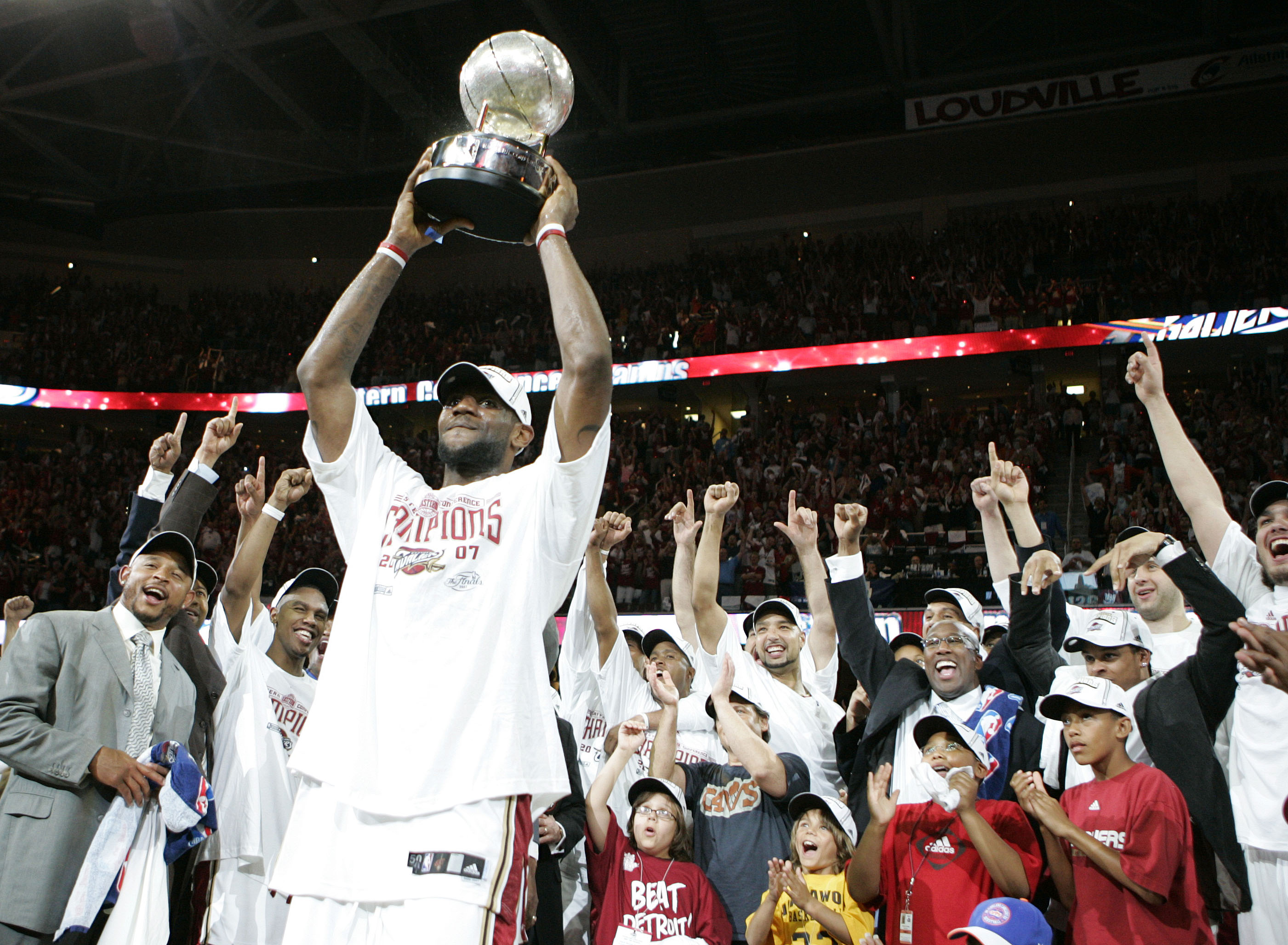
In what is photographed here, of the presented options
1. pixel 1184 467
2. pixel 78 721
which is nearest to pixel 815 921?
pixel 1184 467

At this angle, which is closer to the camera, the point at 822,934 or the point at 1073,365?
the point at 822,934

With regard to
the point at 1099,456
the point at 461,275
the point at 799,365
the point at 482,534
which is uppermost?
the point at 461,275

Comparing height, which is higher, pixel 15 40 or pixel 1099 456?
pixel 15 40

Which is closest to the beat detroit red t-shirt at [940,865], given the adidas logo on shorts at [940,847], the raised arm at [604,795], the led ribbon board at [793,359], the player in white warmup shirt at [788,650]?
the adidas logo on shorts at [940,847]

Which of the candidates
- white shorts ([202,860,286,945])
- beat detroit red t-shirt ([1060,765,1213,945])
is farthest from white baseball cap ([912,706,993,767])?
white shorts ([202,860,286,945])

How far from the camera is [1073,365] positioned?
20484mm

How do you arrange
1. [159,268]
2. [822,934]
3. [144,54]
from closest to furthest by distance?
[822,934] < [144,54] < [159,268]

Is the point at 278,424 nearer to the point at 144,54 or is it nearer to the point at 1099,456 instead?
the point at 144,54

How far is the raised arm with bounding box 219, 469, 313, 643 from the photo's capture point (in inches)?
156

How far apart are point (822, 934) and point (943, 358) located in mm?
17527

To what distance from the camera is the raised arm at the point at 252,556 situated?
3963mm

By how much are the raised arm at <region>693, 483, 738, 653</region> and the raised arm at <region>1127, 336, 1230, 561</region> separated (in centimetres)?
195

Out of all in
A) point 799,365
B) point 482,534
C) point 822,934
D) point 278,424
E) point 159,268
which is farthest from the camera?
point 159,268

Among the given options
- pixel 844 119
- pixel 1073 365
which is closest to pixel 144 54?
pixel 844 119
